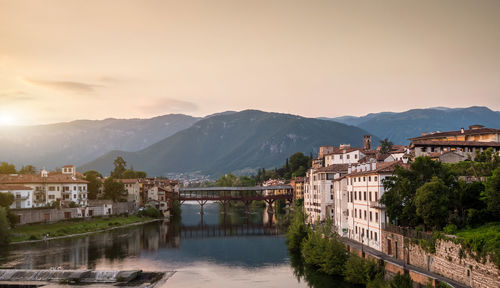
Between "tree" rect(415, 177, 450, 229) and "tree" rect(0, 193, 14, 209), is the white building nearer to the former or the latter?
"tree" rect(415, 177, 450, 229)

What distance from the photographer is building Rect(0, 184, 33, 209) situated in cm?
8753

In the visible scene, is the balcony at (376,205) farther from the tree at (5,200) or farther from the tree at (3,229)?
the tree at (5,200)

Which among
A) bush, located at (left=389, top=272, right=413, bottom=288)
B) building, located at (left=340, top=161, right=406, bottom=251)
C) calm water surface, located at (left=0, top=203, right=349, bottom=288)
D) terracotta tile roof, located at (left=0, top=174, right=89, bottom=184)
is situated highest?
terracotta tile roof, located at (left=0, top=174, right=89, bottom=184)

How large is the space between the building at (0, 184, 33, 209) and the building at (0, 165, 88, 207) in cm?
275

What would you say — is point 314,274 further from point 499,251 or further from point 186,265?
point 499,251

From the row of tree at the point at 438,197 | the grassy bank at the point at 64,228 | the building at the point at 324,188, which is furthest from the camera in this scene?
the grassy bank at the point at 64,228

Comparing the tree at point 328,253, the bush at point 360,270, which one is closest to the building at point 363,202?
the tree at point 328,253

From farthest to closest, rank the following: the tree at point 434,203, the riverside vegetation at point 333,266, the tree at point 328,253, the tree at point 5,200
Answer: the tree at point 5,200
the tree at point 328,253
the riverside vegetation at point 333,266
the tree at point 434,203

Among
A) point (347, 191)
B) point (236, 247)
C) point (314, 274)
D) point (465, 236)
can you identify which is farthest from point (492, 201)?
point (236, 247)

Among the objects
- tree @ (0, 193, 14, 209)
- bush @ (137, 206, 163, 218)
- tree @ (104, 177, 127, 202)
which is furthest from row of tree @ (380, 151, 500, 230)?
bush @ (137, 206, 163, 218)

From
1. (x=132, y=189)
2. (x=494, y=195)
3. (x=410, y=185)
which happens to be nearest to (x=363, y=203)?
(x=410, y=185)

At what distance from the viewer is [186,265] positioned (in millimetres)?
59625

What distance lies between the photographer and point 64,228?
289 ft

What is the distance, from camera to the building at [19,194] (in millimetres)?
87531
